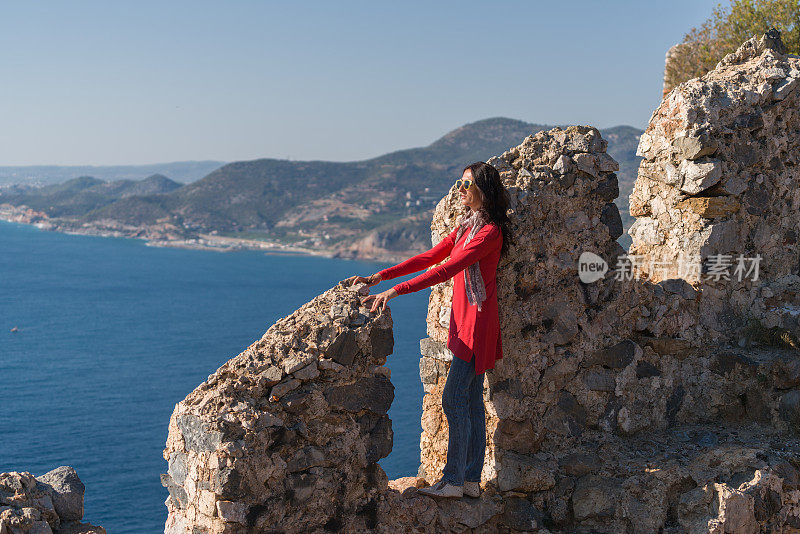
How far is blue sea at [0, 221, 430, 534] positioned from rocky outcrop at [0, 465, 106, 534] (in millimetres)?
29706

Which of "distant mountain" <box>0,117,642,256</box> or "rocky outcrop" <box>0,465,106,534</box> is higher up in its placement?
"distant mountain" <box>0,117,642,256</box>

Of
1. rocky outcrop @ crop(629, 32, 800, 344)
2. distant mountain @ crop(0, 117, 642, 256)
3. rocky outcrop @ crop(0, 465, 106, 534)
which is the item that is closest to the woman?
rocky outcrop @ crop(0, 465, 106, 534)

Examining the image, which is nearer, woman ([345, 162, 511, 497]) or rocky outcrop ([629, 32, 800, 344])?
woman ([345, 162, 511, 497])

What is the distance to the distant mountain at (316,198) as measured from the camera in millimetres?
138375

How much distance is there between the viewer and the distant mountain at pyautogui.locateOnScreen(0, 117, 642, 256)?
13838 cm

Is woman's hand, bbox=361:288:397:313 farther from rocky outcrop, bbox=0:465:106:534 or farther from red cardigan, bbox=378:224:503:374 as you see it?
rocky outcrop, bbox=0:465:106:534

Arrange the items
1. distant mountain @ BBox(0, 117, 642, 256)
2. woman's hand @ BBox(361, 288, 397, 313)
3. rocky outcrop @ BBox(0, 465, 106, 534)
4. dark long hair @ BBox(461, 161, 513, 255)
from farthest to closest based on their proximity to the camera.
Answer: distant mountain @ BBox(0, 117, 642, 256)
dark long hair @ BBox(461, 161, 513, 255)
woman's hand @ BBox(361, 288, 397, 313)
rocky outcrop @ BBox(0, 465, 106, 534)

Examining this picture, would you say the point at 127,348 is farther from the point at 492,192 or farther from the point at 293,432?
the point at 492,192

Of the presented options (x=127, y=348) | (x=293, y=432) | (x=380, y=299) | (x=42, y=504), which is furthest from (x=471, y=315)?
(x=127, y=348)

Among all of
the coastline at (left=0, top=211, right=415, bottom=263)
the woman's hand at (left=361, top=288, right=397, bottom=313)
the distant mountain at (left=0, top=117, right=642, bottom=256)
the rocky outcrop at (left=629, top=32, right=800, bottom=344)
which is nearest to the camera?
the woman's hand at (left=361, top=288, right=397, bottom=313)

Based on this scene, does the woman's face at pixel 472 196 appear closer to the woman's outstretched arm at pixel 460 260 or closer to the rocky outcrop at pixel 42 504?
the woman's outstretched arm at pixel 460 260

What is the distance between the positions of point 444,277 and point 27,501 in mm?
2833

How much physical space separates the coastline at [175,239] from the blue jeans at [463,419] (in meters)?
107

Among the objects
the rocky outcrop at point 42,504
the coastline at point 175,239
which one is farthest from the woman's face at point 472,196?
the coastline at point 175,239
